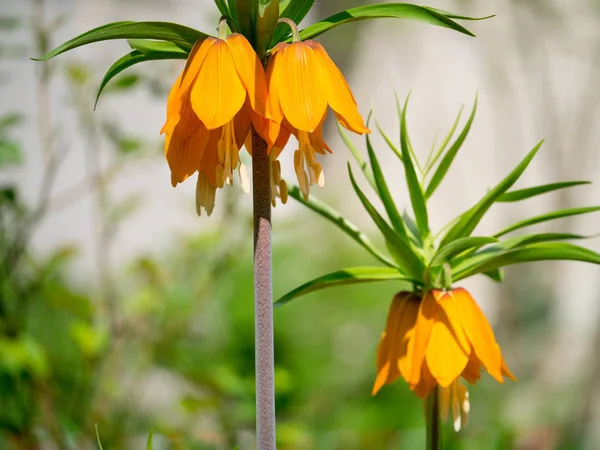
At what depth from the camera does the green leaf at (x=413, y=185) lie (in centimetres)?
43

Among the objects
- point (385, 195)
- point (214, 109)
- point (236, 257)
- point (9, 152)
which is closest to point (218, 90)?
point (214, 109)

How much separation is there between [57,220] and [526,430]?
1373mm

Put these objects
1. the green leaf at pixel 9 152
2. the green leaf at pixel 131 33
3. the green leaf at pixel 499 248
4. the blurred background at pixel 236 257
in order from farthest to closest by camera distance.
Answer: the blurred background at pixel 236 257 < the green leaf at pixel 9 152 < the green leaf at pixel 499 248 < the green leaf at pixel 131 33

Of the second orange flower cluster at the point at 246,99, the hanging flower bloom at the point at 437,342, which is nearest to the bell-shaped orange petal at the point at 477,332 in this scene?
the hanging flower bloom at the point at 437,342

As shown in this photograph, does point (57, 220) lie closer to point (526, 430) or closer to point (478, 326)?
point (526, 430)

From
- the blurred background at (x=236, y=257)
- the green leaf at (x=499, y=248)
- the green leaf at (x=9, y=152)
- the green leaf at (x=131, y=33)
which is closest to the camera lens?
the green leaf at (x=131, y=33)

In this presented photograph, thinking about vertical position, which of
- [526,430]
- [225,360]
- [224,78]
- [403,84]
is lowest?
[526,430]

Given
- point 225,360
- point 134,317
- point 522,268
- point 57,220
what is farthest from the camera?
point 522,268

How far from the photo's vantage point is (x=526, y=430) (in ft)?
6.98

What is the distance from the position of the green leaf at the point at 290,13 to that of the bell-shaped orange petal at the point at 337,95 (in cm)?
3

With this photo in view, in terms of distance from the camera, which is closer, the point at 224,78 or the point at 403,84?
the point at 224,78

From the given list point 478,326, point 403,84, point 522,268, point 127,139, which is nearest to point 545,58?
point 403,84

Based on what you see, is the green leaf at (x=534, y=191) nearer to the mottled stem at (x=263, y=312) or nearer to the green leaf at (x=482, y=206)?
the green leaf at (x=482, y=206)

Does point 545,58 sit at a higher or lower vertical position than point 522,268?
higher
